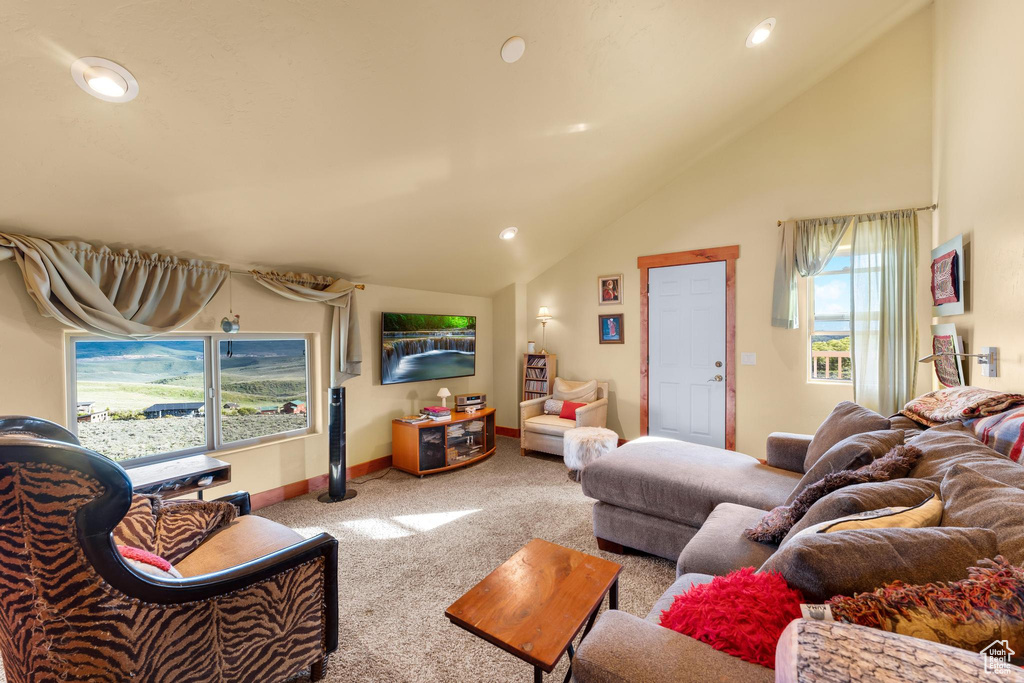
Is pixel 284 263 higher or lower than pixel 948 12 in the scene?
lower

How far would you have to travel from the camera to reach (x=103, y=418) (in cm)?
251

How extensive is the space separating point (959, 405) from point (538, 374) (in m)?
3.64

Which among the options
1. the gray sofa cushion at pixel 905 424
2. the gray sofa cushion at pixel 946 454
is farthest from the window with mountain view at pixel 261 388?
the gray sofa cushion at pixel 905 424

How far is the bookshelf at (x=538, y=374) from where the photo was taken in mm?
4961

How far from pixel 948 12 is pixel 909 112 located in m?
0.71

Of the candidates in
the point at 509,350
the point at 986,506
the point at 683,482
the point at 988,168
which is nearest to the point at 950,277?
the point at 988,168

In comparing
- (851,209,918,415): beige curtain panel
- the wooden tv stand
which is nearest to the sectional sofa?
(851,209,918,415): beige curtain panel

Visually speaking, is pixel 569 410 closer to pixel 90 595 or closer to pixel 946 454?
pixel 946 454

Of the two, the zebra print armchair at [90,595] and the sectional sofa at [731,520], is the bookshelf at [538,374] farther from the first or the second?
the zebra print armchair at [90,595]

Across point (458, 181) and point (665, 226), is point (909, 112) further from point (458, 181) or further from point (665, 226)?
point (458, 181)

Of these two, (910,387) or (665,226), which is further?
(665,226)

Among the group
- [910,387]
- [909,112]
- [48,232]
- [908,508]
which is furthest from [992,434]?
[48,232]

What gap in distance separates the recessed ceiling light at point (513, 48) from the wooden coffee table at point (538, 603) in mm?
2331

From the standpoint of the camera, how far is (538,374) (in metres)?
5.02
